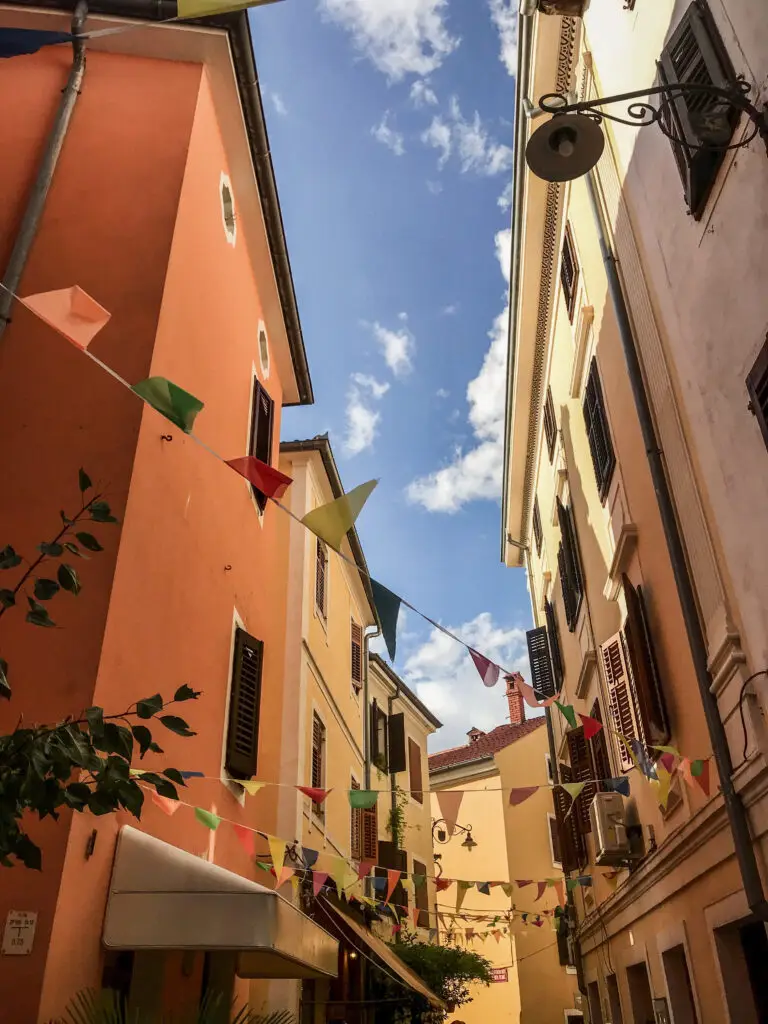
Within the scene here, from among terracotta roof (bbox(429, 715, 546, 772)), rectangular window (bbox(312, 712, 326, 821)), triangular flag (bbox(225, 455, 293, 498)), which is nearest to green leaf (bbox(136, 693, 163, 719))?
triangular flag (bbox(225, 455, 293, 498))

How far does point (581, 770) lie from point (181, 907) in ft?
29.0

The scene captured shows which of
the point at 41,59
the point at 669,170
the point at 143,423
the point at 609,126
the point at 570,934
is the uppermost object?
the point at 41,59

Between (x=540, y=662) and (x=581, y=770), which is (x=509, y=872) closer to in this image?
(x=540, y=662)

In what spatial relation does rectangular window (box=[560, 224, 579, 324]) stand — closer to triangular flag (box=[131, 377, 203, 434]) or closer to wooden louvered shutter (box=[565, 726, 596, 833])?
wooden louvered shutter (box=[565, 726, 596, 833])

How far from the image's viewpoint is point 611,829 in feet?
30.6

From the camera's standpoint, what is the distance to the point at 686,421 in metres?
6.85

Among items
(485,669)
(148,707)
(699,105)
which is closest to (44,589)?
(148,707)

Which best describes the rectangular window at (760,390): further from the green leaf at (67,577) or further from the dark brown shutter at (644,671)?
the green leaf at (67,577)

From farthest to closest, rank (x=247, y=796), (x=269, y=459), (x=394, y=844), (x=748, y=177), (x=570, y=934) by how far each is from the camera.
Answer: (x=394, y=844) < (x=570, y=934) < (x=269, y=459) < (x=247, y=796) < (x=748, y=177)

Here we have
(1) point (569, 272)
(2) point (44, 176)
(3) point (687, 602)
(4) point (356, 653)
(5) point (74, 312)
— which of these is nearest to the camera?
(5) point (74, 312)

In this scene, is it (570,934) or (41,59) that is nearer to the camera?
(41,59)

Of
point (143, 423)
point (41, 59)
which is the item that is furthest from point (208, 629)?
point (41, 59)

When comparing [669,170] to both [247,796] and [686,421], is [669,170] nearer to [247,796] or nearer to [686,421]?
[686,421]

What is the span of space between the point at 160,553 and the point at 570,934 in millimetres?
14313
